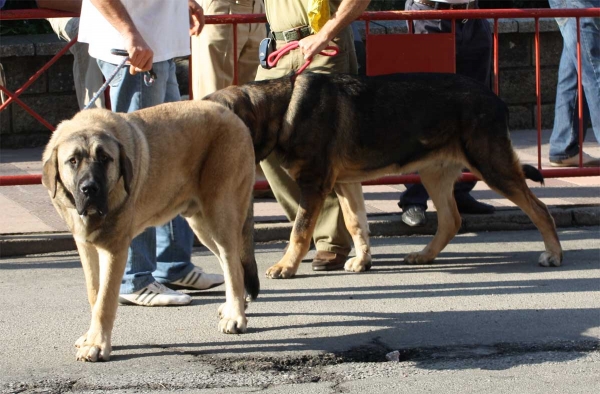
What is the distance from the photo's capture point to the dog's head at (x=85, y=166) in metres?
4.57

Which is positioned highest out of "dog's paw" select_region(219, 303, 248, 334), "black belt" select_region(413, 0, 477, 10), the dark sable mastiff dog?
"black belt" select_region(413, 0, 477, 10)

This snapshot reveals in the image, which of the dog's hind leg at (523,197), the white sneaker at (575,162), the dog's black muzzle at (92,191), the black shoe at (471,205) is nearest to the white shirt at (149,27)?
the dog's black muzzle at (92,191)

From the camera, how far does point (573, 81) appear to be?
919 cm

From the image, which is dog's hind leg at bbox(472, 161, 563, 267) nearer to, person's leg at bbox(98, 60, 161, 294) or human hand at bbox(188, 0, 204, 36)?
human hand at bbox(188, 0, 204, 36)

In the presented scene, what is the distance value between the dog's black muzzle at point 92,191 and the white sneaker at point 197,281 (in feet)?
5.29

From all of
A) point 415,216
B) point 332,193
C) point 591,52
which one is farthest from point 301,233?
point 591,52

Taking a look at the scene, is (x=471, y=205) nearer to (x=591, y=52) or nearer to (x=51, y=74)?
(x=591, y=52)

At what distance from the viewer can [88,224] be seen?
15.7ft

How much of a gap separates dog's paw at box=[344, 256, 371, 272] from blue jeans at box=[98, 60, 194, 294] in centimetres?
111

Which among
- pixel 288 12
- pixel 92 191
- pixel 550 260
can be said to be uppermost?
pixel 288 12

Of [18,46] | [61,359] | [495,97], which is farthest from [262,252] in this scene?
[18,46]

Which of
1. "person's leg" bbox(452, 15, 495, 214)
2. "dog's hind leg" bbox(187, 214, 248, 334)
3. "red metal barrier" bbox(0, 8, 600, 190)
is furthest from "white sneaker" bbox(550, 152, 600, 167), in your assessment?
"dog's hind leg" bbox(187, 214, 248, 334)

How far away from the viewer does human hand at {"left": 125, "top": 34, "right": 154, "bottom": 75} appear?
5328 millimetres

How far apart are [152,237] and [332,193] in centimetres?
149
